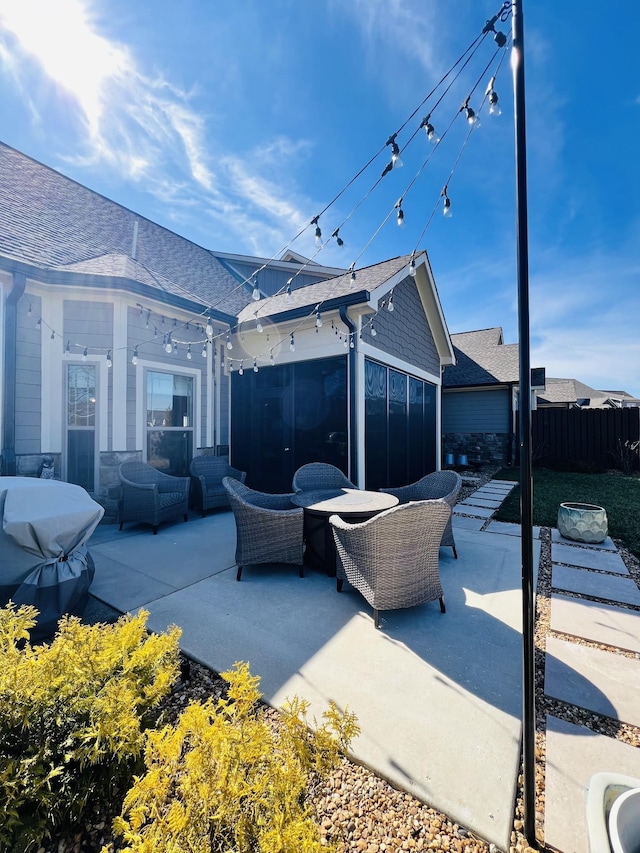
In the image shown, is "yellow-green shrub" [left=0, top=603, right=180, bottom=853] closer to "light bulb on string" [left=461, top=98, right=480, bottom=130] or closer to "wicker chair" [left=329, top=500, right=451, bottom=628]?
"wicker chair" [left=329, top=500, right=451, bottom=628]

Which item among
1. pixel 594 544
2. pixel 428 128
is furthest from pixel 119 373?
pixel 594 544

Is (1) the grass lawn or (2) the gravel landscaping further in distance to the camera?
(1) the grass lawn

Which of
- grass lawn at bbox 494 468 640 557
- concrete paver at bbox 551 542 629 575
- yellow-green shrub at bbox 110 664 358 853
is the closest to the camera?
yellow-green shrub at bbox 110 664 358 853

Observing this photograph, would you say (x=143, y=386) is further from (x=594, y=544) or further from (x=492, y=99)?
(x=594, y=544)

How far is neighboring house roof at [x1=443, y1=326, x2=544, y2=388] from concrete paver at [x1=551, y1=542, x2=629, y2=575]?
7816 mm

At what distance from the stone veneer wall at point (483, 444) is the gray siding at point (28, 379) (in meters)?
11.3

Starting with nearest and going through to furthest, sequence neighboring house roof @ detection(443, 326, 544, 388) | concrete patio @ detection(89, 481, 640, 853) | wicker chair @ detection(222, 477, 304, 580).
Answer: concrete patio @ detection(89, 481, 640, 853)
wicker chair @ detection(222, 477, 304, 580)
neighboring house roof @ detection(443, 326, 544, 388)

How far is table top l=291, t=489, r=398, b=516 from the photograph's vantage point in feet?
11.1

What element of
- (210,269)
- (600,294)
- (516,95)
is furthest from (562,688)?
(600,294)

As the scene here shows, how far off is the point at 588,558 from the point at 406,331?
198 inches

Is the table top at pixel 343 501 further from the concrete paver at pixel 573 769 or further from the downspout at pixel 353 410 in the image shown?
the concrete paver at pixel 573 769

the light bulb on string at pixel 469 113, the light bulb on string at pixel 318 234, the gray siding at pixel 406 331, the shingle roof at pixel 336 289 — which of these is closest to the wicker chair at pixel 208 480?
the shingle roof at pixel 336 289

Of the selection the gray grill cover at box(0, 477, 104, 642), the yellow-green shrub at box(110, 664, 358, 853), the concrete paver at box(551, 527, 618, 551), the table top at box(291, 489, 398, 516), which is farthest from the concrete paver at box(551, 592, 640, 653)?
the gray grill cover at box(0, 477, 104, 642)

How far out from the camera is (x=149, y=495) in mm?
4738
